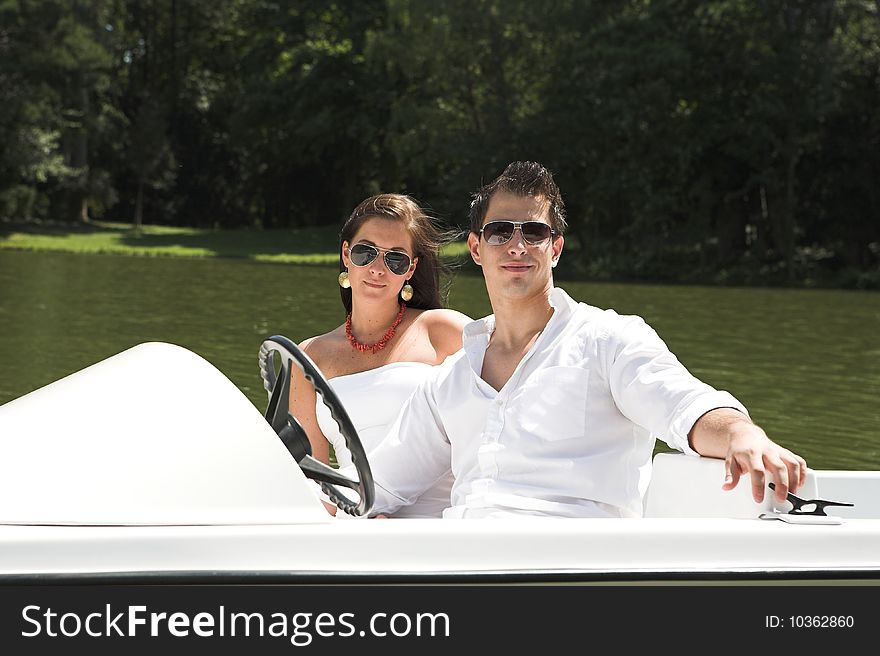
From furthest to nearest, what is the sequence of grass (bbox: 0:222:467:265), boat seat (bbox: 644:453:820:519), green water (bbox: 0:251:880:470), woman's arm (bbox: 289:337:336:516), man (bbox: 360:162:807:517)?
1. grass (bbox: 0:222:467:265)
2. green water (bbox: 0:251:880:470)
3. woman's arm (bbox: 289:337:336:516)
4. man (bbox: 360:162:807:517)
5. boat seat (bbox: 644:453:820:519)

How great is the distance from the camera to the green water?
32.1 feet

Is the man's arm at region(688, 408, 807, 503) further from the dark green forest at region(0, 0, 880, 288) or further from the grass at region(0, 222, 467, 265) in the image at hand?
the grass at region(0, 222, 467, 265)

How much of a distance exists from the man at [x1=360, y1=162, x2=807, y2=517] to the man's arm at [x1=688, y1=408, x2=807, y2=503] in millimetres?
47

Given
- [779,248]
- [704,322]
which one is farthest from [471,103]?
[704,322]

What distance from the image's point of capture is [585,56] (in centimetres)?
3136

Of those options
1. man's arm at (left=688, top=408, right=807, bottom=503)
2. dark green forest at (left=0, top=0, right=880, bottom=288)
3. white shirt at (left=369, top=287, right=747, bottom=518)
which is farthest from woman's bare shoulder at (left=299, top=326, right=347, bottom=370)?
dark green forest at (left=0, top=0, right=880, bottom=288)

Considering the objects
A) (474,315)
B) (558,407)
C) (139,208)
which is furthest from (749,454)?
(139,208)

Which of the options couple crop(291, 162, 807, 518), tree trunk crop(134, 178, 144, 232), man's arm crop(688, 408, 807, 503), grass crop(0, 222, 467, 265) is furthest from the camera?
tree trunk crop(134, 178, 144, 232)

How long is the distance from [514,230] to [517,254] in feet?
0.19

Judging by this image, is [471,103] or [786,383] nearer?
[786,383]

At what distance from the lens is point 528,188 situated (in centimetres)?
297

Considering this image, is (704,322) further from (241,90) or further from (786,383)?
(241,90)

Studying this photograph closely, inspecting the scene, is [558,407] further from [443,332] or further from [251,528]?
[443,332]

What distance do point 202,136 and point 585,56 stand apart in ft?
78.8
